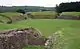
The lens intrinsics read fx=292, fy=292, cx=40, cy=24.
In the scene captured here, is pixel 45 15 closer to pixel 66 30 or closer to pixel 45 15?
pixel 45 15

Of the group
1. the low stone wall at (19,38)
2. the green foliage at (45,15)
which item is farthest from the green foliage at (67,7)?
the low stone wall at (19,38)

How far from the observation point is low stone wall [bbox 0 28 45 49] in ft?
40.3

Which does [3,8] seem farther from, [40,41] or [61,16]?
[40,41]

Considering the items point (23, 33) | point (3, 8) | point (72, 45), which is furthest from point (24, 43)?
point (3, 8)

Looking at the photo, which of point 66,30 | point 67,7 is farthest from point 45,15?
point 66,30

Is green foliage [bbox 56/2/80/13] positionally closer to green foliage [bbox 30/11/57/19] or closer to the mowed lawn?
green foliage [bbox 30/11/57/19]

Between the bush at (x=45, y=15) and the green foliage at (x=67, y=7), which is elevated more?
the green foliage at (x=67, y=7)

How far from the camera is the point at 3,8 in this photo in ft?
162

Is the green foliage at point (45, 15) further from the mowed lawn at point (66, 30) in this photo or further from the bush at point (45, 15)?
the mowed lawn at point (66, 30)

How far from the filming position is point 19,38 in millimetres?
13508

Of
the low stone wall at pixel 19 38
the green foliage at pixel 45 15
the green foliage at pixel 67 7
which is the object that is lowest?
the green foliage at pixel 45 15

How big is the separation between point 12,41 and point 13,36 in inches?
9.8

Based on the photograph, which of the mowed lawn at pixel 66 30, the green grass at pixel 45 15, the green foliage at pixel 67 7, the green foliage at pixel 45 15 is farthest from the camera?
the green foliage at pixel 67 7

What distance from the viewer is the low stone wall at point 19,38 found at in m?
12.3
